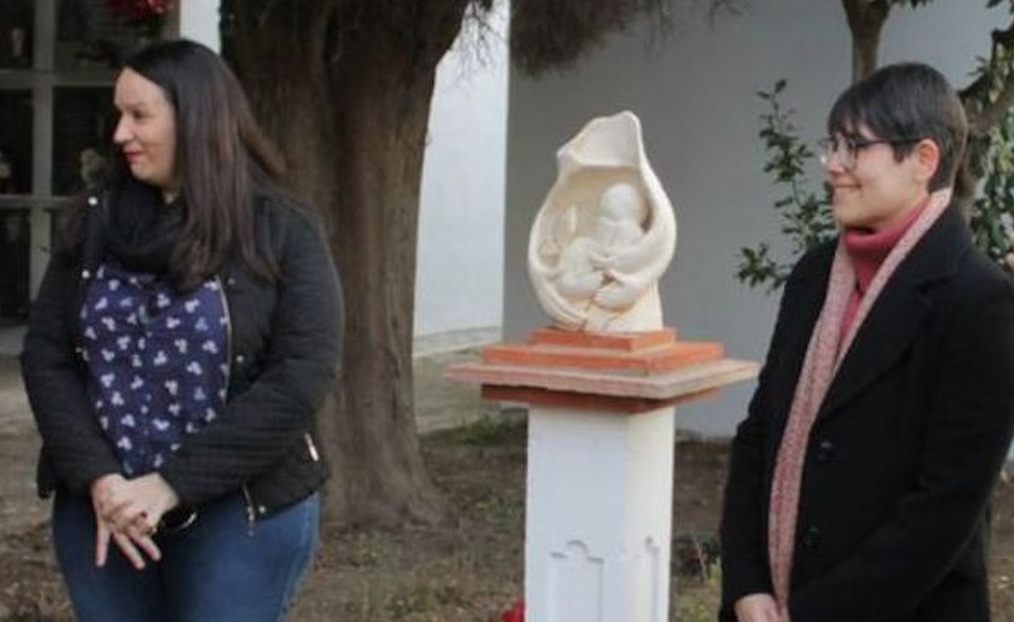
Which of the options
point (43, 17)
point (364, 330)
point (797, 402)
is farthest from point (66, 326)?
point (43, 17)

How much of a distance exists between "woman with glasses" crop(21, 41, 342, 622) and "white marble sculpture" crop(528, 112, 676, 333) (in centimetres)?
130

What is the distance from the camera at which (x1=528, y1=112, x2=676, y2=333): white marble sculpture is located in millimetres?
4891

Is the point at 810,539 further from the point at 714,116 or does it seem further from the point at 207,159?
the point at 714,116

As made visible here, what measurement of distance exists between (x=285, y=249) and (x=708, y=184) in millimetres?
7239

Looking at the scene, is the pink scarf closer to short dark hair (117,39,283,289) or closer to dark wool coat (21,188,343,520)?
dark wool coat (21,188,343,520)

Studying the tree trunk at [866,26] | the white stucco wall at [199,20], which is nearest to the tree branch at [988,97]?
the tree trunk at [866,26]

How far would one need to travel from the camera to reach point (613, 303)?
16.0 ft

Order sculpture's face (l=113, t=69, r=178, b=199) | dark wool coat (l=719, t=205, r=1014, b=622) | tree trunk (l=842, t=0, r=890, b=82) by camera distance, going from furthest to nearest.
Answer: tree trunk (l=842, t=0, r=890, b=82) → sculpture's face (l=113, t=69, r=178, b=199) → dark wool coat (l=719, t=205, r=1014, b=622)

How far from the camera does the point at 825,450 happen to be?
3344 millimetres

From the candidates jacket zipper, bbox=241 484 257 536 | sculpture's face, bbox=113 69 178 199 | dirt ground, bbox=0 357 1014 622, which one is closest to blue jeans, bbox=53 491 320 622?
jacket zipper, bbox=241 484 257 536

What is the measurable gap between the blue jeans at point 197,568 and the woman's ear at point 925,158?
4.27ft

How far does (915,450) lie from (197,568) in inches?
52.5

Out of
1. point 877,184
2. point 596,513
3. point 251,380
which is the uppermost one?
point 877,184

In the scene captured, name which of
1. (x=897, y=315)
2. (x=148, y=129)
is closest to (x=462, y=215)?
(x=148, y=129)
